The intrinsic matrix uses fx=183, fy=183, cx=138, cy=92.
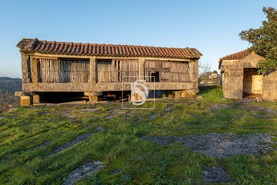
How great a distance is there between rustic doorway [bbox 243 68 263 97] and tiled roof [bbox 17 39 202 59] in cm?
677

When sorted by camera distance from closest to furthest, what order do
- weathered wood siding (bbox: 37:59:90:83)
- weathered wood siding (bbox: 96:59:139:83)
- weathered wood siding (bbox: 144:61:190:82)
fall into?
weathered wood siding (bbox: 37:59:90:83) < weathered wood siding (bbox: 96:59:139:83) < weathered wood siding (bbox: 144:61:190:82)

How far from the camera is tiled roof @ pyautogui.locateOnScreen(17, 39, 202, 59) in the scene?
12620 mm

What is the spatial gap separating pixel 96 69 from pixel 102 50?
1.53m

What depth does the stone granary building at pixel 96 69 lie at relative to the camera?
12578 mm

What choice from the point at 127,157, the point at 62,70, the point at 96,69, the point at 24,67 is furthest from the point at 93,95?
the point at 127,157

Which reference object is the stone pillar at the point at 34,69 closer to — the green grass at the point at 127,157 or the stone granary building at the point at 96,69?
the stone granary building at the point at 96,69

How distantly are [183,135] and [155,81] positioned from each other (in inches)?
389

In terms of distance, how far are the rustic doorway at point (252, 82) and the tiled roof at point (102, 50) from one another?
6.77 m

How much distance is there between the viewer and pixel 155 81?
1525 cm

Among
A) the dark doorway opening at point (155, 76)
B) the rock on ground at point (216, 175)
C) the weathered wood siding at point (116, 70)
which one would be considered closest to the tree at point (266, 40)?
the dark doorway opening at point (155, 76)

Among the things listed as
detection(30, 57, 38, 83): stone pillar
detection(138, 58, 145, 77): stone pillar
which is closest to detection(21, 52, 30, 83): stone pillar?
detection(30, 57, 38, 83): stone pillar

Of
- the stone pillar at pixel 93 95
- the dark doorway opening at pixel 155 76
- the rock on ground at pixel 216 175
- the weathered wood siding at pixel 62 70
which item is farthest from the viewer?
the dark doorway opening at pixel 155 76

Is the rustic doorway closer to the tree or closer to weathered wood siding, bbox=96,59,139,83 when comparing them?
the tree

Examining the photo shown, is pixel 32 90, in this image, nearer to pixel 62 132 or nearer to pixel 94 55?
pixel 94 55
